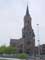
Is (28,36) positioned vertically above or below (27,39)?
above

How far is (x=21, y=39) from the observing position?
7356 centimetres

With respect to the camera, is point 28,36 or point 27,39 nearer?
point 27,39

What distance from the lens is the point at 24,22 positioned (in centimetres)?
7281

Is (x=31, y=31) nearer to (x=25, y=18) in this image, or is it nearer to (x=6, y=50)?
(x=25, y=18)

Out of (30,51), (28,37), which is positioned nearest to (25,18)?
(28,37)

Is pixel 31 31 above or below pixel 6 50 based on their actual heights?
above

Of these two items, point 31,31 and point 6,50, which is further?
point 6,50

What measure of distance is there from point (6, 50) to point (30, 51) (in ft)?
38.7

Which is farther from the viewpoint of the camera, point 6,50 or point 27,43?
point 6,50

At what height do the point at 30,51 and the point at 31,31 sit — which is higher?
the point at 31,31

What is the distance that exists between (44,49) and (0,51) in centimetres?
1486

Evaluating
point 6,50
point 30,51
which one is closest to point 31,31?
point 30,51

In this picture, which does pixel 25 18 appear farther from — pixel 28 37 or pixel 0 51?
pixel 0 51

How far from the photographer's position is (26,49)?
235ft
